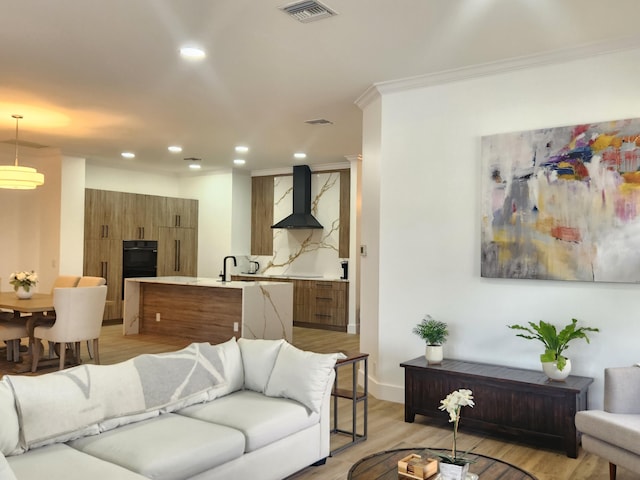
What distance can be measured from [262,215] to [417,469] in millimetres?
8242

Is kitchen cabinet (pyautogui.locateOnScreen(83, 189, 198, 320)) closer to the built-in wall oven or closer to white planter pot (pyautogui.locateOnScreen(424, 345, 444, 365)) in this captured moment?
the built-in wall oven

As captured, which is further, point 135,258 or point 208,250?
point 208,250

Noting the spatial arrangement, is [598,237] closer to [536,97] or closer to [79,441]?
[536,97]

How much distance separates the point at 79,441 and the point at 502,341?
3038 mm

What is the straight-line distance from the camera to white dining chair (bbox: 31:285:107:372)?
5.50m

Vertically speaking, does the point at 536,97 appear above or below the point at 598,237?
above

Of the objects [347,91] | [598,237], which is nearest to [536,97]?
[598,237]

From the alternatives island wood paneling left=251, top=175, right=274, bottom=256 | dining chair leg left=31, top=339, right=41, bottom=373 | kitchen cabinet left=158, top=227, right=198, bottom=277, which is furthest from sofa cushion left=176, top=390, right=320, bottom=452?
kitchen cabinet left=158, top=227, right=198, bottom=277

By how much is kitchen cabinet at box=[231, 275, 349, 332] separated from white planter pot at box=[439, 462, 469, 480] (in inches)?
256

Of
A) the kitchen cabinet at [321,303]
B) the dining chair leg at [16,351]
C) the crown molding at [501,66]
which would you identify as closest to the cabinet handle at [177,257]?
the kitchen cabinet at [321,303]

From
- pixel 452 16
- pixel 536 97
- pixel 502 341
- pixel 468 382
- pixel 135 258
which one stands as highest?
pixel 452 16

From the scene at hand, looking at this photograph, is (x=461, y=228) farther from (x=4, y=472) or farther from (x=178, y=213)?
(x=178, y=213)

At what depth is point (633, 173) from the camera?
3.74 m

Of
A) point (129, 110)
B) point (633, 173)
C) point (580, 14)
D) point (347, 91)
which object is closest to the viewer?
point (580, 14)
